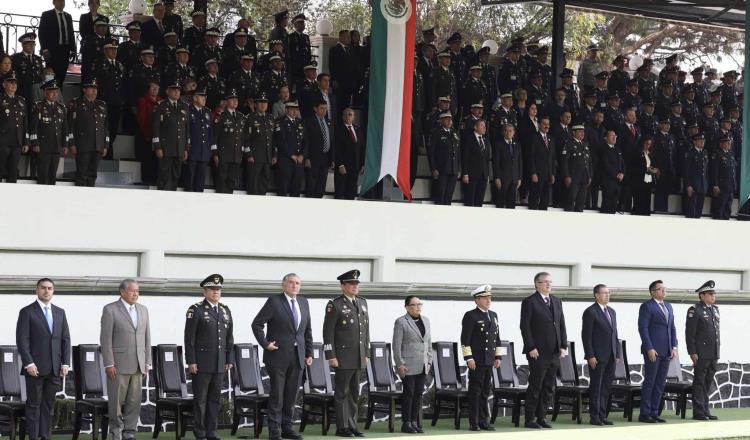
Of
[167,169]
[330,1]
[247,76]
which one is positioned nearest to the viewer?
[167,169]

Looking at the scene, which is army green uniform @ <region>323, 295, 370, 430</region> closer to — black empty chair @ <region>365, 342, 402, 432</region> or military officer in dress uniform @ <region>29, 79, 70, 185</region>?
black empty chair @ <region>365, 342, 402, 432</region>

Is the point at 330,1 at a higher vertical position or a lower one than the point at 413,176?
higher

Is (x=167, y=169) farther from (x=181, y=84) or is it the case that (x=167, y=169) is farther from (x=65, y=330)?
(x=65, y=330)

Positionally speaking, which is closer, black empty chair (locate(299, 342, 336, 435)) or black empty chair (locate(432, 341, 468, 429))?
black empty chair (locate(299, 342, 336, 435))

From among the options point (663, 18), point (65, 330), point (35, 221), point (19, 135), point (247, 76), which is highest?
point (663, 18)

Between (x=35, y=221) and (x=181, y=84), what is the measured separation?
3.45m

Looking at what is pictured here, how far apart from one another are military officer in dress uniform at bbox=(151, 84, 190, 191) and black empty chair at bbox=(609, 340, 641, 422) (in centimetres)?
491

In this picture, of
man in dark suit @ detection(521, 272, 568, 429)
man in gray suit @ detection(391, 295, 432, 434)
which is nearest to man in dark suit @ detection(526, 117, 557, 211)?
man in dark suit @ detection(521, 272, 568, 429)

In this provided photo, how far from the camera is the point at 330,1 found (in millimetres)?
30656

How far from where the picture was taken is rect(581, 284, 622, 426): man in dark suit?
1304 cm

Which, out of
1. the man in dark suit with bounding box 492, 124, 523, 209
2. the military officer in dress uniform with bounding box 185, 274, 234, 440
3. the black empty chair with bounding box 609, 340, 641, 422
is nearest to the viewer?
the military officer in dress uniform with bounding box 185, 274, 234, 440

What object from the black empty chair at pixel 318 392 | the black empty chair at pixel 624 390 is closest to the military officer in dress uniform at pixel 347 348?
the black empty chair at pixel 318 392

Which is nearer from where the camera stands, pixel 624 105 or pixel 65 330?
pixel 65 330

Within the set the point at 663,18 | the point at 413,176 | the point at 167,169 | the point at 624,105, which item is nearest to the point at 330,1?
the point at 663,18
